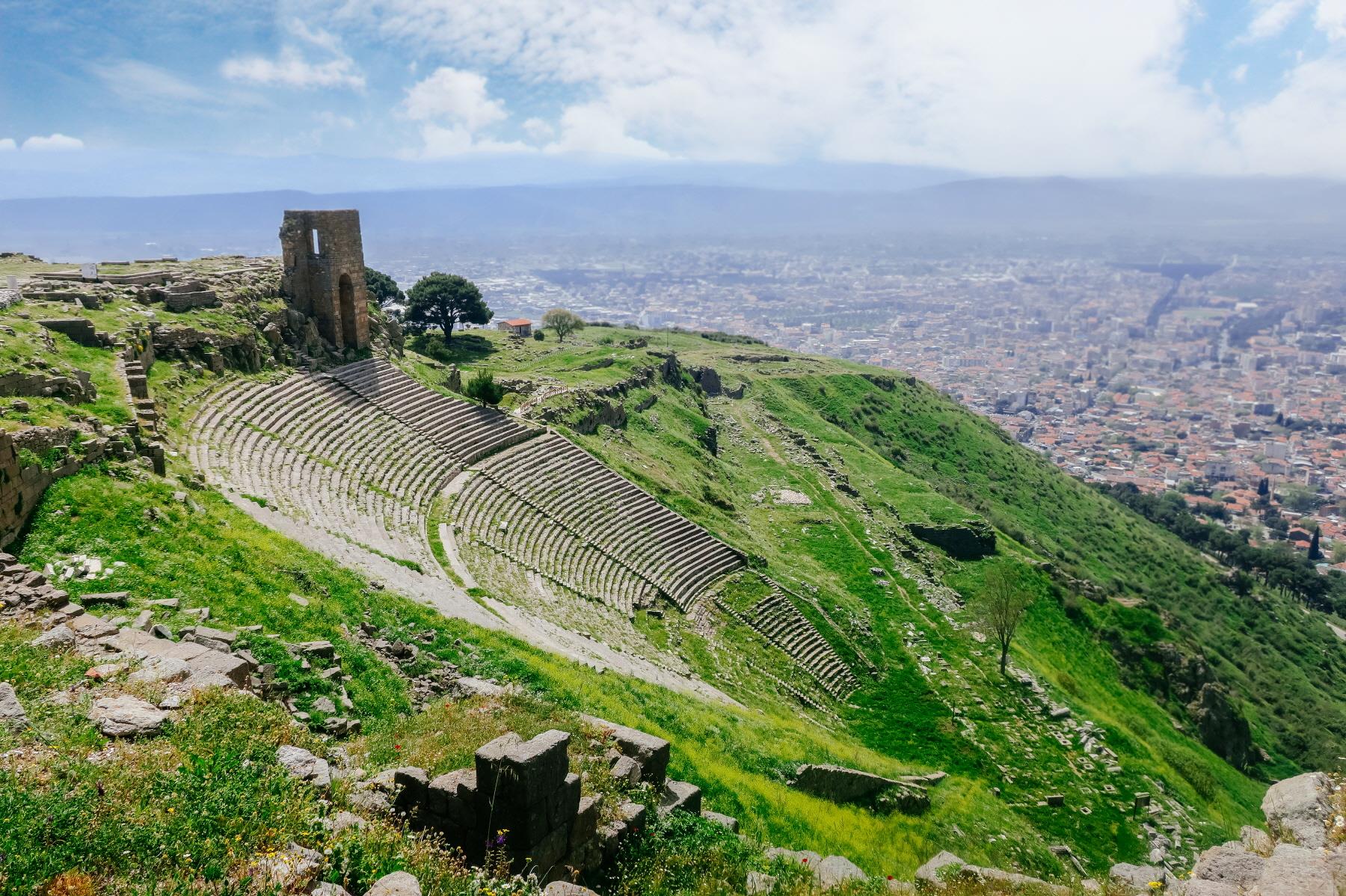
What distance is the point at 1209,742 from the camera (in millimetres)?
31359

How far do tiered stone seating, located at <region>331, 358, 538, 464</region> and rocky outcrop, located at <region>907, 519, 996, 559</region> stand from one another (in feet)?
71.1

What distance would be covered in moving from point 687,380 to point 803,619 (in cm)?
3182

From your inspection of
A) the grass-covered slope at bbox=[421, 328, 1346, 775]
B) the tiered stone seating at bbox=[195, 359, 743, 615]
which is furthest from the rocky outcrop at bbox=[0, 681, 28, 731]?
the grass-covered slope at bbox=[421, 328, 1346, 775]

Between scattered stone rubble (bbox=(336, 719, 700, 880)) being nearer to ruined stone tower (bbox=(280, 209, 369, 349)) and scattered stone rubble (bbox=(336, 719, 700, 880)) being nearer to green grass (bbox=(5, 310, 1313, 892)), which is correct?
green grass (bbox=(5, 310, 1313, 892))

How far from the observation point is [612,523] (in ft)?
93.2

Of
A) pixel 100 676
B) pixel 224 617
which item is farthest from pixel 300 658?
pixel 100 676

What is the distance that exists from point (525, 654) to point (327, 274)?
23.2m

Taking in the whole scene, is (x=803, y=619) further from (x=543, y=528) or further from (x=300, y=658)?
(x=300, y=658)

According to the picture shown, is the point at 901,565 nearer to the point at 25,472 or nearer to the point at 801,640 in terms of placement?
the point at 801,640

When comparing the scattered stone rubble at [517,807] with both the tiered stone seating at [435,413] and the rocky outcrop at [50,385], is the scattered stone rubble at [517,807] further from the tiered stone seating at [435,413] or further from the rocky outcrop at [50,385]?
the tiered stone seating at [435,413]

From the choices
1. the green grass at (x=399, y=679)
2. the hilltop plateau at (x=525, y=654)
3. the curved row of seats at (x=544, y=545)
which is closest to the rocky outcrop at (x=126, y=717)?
the hilltop plateau at (x=525, y=654)

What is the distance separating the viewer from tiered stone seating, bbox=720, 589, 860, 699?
25328mm

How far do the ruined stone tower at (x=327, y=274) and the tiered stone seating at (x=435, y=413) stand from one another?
2.11 m

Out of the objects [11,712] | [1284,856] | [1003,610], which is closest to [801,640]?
[1003,610]
